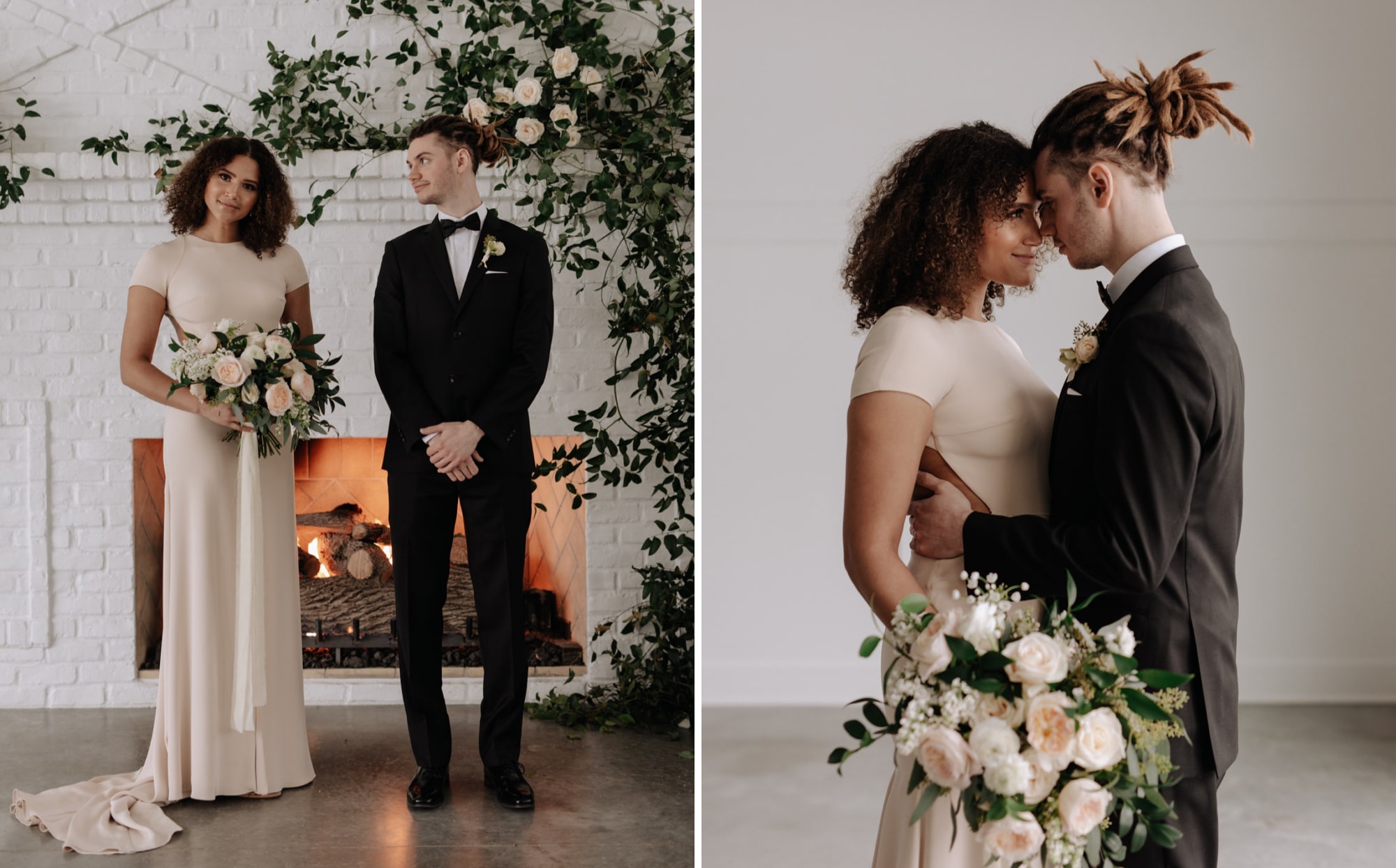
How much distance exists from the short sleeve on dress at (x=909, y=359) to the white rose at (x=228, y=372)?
1.95 meters

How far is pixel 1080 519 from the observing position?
1.55m

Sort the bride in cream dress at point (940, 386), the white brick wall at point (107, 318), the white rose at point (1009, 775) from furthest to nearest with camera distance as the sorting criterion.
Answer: the white brick wall at point (107, 318) < the bride in cream dress at point (940, 386) < the white rose at point (1009, 775)

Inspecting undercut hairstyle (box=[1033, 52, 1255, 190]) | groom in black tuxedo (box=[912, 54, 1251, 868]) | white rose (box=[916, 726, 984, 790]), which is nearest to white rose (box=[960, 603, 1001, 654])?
white rose (box=[916, 726, 984, 790])

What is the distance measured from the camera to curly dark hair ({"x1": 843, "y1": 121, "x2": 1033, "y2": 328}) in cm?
161

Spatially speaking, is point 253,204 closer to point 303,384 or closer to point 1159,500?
point 303,384

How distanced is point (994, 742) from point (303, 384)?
91.1 inches

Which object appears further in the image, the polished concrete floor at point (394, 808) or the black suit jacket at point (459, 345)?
the black suit jacket at point (459, 345)

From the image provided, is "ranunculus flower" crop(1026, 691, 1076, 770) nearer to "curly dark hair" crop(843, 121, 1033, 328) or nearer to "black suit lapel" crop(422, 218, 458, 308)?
"curly dark hair" crop(843, 121, 1033, 328)

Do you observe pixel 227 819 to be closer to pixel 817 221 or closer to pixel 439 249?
pixel 439 249

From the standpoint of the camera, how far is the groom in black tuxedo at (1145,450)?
145cm

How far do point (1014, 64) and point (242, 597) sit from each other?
344 cm

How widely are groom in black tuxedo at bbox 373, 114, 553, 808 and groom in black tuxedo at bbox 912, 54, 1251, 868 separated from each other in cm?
163

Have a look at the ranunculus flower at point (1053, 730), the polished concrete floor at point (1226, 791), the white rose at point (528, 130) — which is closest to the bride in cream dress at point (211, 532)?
the white rose at point (528, 130)

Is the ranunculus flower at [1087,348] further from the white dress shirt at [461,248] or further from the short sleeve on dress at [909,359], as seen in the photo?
the white dress shirt at [461,248]
